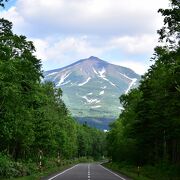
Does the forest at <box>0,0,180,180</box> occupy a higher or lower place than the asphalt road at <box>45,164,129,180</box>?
higher

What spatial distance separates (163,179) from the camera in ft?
92.6

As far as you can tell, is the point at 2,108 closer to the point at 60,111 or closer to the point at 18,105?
the point at 18,105

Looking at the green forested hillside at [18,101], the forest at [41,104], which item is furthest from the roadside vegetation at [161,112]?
the green forested hillside at [18,101]

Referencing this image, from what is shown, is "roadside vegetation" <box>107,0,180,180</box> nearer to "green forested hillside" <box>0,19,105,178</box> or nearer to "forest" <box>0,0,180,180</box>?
"forest" <box>0,0,180,180</box>

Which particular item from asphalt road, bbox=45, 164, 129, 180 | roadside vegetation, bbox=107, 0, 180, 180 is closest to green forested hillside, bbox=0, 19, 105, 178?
asphalt road, bbox=45, 164, 129, 180

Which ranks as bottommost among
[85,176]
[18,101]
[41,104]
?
[85,176]

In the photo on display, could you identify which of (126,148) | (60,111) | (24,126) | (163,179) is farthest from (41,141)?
(60,111)

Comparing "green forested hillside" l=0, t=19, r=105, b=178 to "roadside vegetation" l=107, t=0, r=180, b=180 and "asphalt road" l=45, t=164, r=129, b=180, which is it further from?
"roadside vegetation" l=107, t=0, r=180, b=180

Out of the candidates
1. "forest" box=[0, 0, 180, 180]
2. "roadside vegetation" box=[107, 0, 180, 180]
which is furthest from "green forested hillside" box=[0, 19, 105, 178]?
"roadside vegetation" box=[107, 0, 180, 180]

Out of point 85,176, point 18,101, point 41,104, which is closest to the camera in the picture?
point 18,101

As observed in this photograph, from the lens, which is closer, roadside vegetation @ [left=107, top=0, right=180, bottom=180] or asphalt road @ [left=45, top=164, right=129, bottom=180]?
roadside vegetation @ [left=107, top=0, right=180, bottom=180]

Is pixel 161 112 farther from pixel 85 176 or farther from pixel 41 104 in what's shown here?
pixel 41 104

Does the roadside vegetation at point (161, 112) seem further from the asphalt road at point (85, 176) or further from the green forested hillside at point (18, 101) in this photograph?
the green forested hillside at point (18, 101)

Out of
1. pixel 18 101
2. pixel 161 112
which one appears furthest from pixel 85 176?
pixel 18 101
